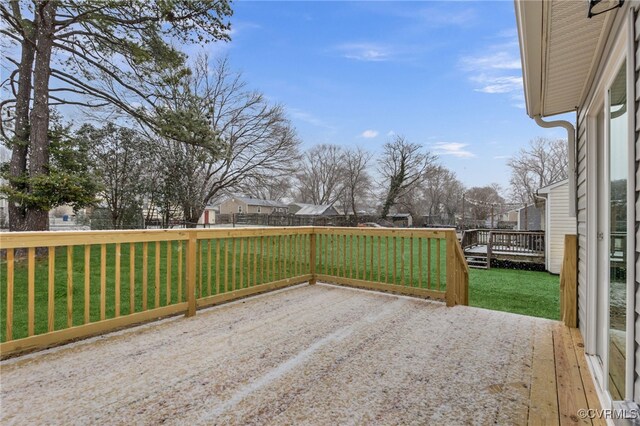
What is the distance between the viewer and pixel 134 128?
34.2ft

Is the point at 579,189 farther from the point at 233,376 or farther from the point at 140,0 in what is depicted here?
the point at 140,0

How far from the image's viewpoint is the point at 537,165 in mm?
26406

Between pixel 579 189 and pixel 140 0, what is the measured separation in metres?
8.22

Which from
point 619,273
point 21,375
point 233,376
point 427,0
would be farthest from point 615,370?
point 427,0

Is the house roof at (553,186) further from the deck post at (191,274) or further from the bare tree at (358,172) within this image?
the bare tree at (358,172)

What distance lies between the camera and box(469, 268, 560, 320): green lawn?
5477mm

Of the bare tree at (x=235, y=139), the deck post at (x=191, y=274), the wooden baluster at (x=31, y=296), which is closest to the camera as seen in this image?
the wooden baluster at (x=31, y=296)

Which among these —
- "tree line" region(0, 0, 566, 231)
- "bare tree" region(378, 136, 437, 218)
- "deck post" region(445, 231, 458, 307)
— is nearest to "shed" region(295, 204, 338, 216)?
"bare tree" region(378, 136, 437, 218)

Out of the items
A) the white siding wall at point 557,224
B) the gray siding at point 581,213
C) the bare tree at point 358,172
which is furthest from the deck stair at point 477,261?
the bare tree at point 358,172

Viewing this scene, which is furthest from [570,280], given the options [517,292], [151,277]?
[151,277]

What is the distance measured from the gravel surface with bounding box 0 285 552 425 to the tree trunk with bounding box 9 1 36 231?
6417mm

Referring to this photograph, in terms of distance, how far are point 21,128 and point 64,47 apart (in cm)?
206

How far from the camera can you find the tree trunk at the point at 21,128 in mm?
6969

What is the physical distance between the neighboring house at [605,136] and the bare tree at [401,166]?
2318cm
